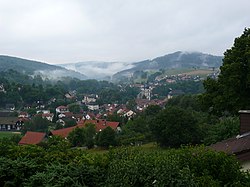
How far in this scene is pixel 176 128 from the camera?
33688 mm

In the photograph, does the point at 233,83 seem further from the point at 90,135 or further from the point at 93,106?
the point at 93,106

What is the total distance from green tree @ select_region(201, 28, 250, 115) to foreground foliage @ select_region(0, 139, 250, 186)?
9764mm

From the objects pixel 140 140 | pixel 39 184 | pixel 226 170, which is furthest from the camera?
pixel 140 140

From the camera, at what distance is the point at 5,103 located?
112625 mm

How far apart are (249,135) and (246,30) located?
9270mm

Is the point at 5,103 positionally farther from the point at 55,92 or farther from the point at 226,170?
the point at 226,170

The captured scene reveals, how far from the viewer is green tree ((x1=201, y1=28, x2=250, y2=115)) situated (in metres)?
16.8

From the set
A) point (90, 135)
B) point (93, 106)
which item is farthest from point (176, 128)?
point (93, 106)

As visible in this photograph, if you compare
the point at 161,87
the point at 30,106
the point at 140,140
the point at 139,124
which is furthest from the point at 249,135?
the point at 161,87

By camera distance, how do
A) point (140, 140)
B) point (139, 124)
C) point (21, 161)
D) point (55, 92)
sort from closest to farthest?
point (21, 161), point (140, 140), point (139, 124), point (55, 92)

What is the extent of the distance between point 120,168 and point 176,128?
2768cm

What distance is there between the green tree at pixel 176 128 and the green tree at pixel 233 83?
15.3 m

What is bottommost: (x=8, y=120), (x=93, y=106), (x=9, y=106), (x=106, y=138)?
(x=93, y=106)

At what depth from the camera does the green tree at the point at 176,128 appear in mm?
33469
